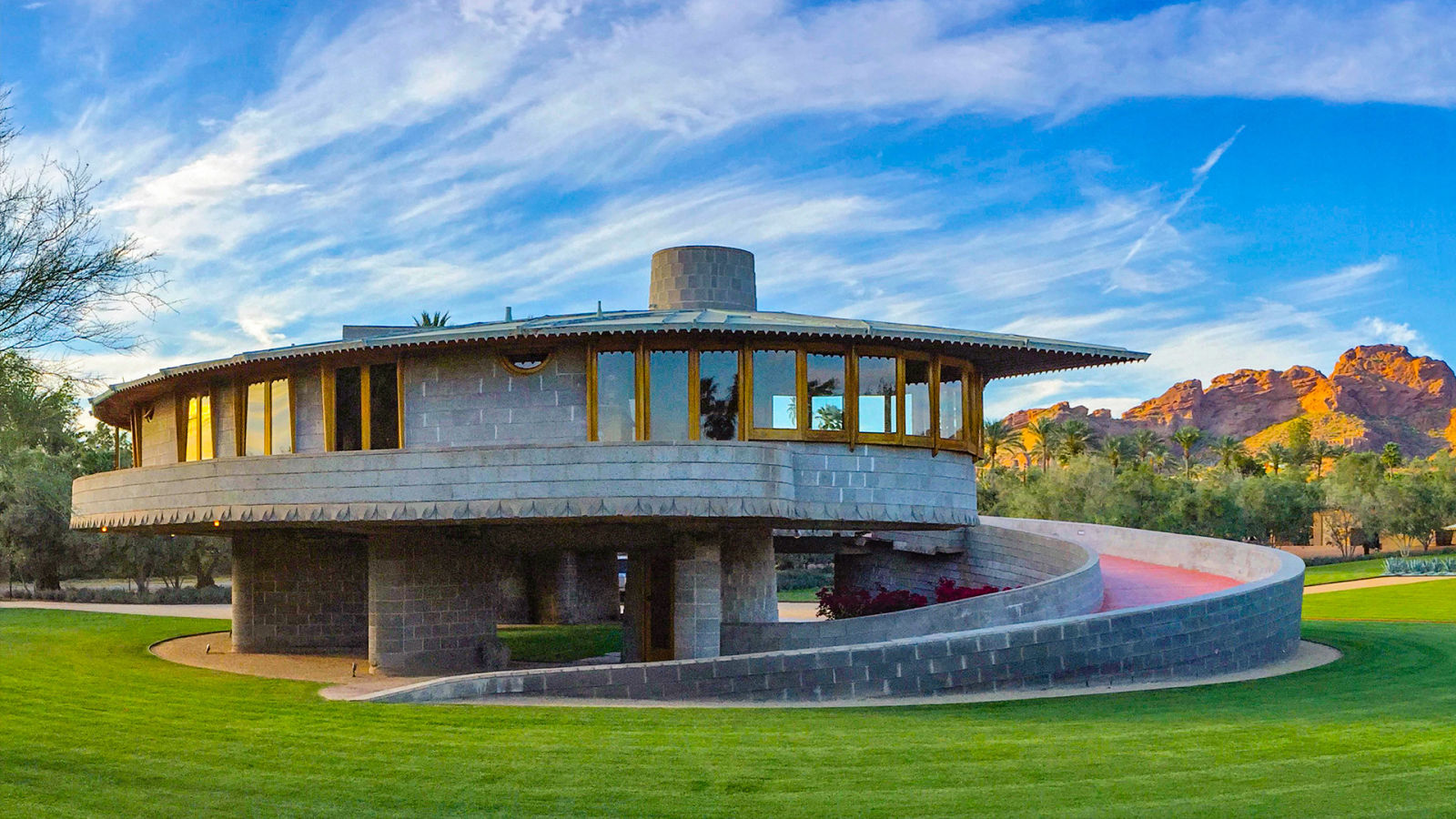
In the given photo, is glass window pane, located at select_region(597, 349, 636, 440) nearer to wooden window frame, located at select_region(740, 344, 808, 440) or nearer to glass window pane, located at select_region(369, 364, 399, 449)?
wooden window frame, located at select_region(740, 344, 808, 440)

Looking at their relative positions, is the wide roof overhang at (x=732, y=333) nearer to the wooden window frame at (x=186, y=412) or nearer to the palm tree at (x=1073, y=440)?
the wooden window frame at (x=186, y=412)

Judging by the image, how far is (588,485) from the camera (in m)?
20.0

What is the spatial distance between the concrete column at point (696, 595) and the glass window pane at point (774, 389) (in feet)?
9.70

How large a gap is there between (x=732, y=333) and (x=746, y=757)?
32.0 feet

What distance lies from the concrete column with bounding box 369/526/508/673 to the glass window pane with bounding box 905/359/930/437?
8710 mm

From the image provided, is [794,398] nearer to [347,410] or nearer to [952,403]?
[952,403]

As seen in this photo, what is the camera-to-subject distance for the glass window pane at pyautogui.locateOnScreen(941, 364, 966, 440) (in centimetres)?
2258

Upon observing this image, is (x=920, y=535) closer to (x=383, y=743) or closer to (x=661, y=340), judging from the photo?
(x=661, y=340)

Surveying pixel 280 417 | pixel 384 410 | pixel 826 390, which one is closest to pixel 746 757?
pixel 826 390

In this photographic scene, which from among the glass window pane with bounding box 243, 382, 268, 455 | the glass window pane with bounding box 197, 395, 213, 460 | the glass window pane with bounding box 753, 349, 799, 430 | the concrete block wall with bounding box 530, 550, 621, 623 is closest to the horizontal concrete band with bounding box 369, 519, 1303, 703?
the glass window pane with bounding box 753, 349, 799, 430

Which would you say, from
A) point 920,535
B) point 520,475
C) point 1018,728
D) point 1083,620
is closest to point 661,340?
point 520,475

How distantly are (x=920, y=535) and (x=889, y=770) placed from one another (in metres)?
26.9

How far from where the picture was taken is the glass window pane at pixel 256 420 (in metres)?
24.0

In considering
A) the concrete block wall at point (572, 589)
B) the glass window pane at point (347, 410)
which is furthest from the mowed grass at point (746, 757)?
the concrete block wall at point (572, 589)
